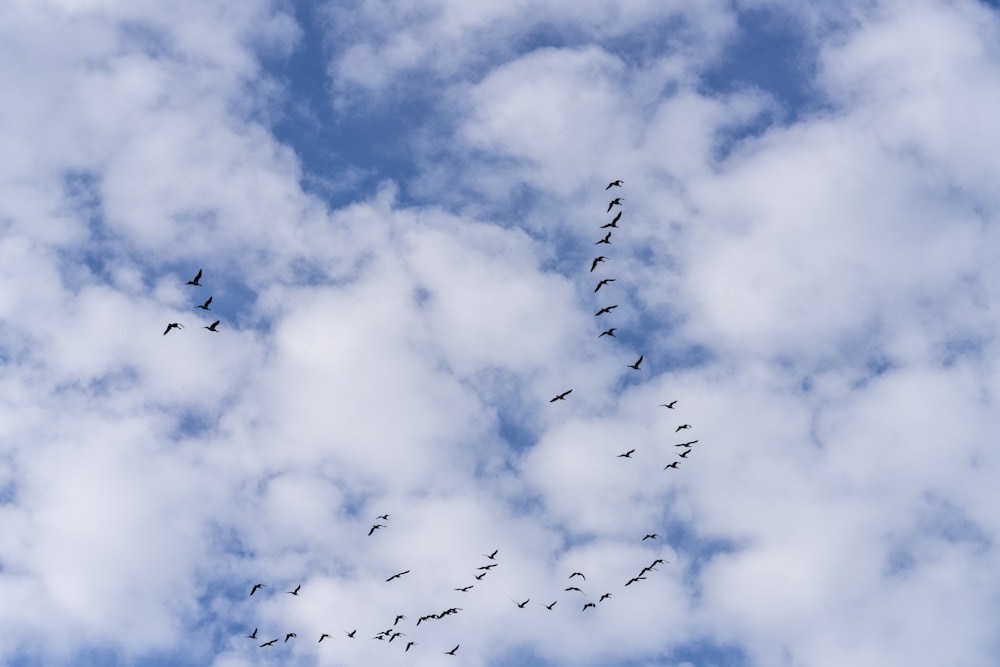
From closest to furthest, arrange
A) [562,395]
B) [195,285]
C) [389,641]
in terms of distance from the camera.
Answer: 1. [195,285]
2. [562,395]
3. [389,641]

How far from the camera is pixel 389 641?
103 meters

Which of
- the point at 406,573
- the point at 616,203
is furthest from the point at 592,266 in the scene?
the point at 406,573

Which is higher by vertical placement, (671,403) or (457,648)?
(671,403)

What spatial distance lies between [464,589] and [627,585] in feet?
60.5

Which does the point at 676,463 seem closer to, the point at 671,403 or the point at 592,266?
the point at 671,403

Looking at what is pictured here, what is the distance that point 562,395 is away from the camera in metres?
89.9

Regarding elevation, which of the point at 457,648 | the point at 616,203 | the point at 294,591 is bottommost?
the point at 457,648

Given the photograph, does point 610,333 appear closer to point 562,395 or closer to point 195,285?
point 562,395

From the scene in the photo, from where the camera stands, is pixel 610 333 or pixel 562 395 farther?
pixel 610 333

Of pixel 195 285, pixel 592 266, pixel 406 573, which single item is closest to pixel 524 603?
pixel 406 573

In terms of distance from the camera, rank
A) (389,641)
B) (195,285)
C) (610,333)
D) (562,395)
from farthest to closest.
→ (389,641), (610,333), (562,395), (195,285)

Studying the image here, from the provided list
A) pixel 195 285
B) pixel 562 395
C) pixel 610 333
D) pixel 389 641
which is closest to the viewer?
pixel 195 285

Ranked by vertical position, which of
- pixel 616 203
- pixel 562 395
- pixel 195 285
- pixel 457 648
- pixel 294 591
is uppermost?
pixel 616 203

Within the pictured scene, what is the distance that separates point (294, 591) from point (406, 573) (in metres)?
12.5
